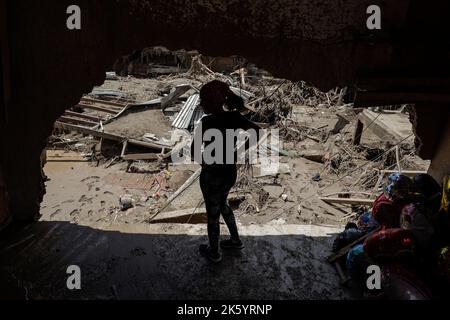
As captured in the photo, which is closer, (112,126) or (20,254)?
(20,254)

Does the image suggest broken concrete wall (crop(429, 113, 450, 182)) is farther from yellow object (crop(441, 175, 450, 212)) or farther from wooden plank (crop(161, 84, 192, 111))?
wooden plank (crop(161, 84, 192, 111))

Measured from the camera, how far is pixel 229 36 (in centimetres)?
304

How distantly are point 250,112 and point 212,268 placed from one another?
9.10m

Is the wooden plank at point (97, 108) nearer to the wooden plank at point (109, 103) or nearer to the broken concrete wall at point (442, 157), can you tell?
the wooden plank at point (109, 103)

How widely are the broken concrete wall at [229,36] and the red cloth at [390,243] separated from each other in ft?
4.43

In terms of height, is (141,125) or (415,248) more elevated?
(415,248)

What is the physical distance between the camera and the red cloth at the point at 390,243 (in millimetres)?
2779

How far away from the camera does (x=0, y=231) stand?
386 cm

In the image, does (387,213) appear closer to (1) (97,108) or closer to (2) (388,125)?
(2) (388,125)

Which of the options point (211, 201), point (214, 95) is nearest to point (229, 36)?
point (214, 95)

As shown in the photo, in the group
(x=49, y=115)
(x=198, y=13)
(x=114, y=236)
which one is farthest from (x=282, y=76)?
(x=114, y=236)

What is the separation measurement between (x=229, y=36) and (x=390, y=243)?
213cm

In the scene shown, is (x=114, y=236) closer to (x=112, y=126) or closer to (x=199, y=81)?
(x=112, y=126)

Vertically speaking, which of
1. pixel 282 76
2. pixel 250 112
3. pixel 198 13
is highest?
pixel 198 13
